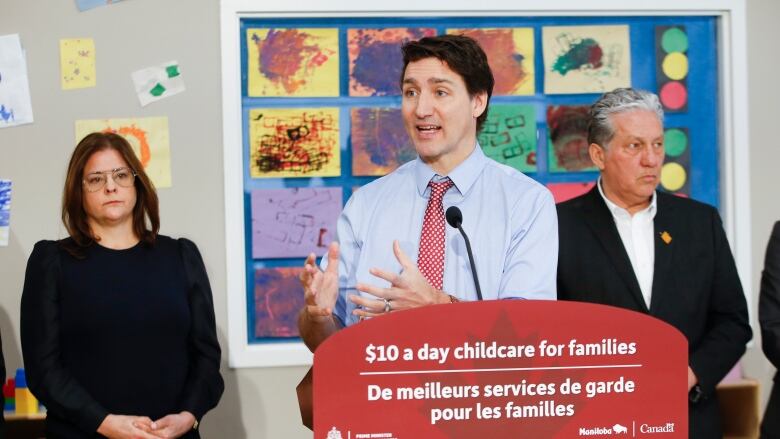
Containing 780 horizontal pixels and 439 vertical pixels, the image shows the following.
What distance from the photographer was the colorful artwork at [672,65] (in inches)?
131

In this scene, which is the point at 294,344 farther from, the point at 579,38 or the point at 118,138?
the point at 579,38

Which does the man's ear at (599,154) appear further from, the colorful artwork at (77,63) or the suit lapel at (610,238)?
the colorful artwork at (77,63)

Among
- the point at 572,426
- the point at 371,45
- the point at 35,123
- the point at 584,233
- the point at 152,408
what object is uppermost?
the point at 371,45

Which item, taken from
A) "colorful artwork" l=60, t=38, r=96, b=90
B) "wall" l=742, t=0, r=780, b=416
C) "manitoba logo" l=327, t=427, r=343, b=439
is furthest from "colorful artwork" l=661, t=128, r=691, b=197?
"manitoba logo" l=327, t=427, r=343, b=439

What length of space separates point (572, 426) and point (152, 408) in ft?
4.61

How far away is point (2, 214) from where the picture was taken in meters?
3.10

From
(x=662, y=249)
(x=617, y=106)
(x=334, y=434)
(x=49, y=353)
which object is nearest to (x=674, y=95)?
(x=617, y=106)

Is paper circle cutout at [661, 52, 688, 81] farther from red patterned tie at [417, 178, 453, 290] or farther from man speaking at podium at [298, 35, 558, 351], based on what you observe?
red patterned tie at [417, 178, 453, 290]

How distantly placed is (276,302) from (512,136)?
1088 mm

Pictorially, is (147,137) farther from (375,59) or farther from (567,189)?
(567,189)

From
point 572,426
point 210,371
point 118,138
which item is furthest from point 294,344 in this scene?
point 572,426

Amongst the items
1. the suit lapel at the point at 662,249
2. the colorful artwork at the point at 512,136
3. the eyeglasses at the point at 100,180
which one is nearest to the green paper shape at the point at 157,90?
the eyeglasses at the point at 100,180

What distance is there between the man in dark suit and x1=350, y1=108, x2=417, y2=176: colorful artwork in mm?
1117

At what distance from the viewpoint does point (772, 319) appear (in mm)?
2070
